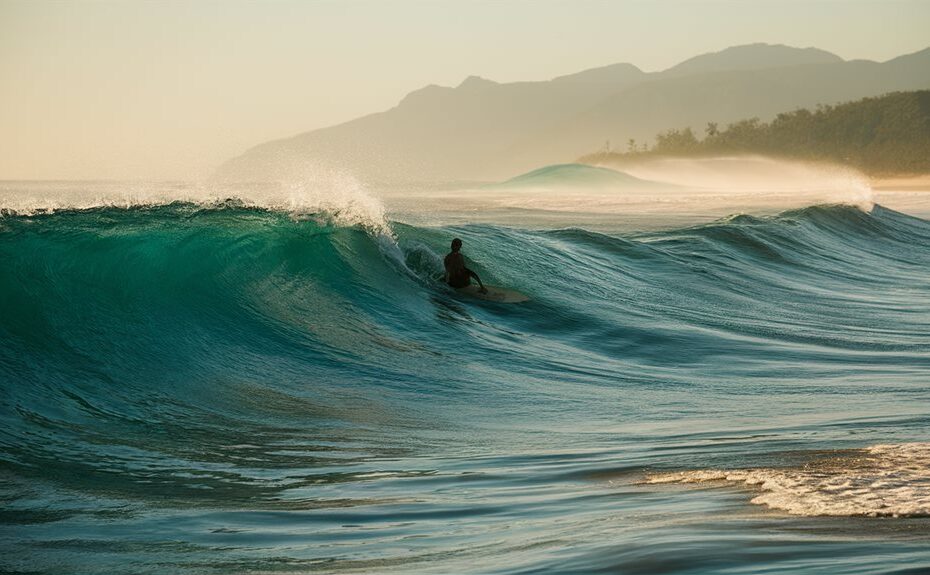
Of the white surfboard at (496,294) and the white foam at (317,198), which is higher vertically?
the white foam at (317,198)

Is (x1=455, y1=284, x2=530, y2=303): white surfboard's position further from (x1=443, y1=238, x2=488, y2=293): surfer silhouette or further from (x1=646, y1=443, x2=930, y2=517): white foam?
(x1=646, y1=443, x2=930, y2=517): white foam

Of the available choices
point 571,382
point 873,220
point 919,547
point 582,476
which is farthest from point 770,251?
point 919,547

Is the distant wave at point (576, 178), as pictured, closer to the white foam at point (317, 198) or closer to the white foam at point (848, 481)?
the white foam at point (317, 198)

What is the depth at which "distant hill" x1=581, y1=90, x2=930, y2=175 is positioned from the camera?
126 meters

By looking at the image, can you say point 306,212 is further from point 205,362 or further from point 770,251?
point 770,251

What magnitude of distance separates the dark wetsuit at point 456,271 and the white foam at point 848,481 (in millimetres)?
8283

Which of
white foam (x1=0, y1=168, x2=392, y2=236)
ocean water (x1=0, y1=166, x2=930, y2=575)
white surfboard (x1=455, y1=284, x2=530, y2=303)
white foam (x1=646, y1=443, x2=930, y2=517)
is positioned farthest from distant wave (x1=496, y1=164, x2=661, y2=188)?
white foam (x1=646, y1=443, x2=930, y2=517)

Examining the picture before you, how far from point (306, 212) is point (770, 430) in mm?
9801

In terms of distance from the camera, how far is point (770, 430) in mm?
7219

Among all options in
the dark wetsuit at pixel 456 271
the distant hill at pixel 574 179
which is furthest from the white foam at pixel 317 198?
the distant hill at pixel 574 179

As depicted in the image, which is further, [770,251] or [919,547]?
[770,251]

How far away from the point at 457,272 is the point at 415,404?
210 inches

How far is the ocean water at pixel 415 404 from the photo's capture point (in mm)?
4934

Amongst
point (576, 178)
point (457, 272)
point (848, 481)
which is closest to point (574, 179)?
point (576, 178)
